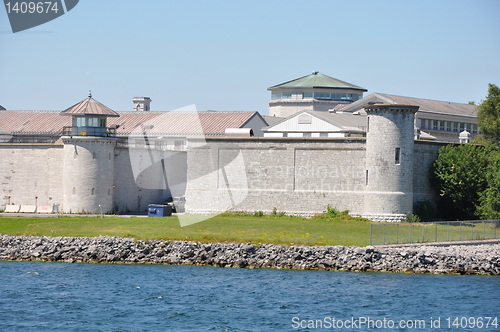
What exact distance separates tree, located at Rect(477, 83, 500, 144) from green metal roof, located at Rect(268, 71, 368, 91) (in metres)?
29.4

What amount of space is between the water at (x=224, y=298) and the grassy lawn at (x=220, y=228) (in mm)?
4181

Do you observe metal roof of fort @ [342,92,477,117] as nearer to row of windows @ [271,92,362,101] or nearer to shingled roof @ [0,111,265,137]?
row of windows @ [271,92,362,101]

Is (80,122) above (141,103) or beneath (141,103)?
beneath

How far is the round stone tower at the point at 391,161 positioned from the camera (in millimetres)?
46188

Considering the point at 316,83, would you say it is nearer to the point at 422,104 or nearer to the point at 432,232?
the point at 422,104

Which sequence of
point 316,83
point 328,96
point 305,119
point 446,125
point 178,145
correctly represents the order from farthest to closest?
point 316,83
point 328,96
point 446,125
point 178,145
point 305,119

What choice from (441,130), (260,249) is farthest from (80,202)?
(441,130)

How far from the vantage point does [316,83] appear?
91.9 metres

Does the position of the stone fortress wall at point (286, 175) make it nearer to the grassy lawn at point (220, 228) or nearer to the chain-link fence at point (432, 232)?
the grassy lawn at point (220, 228)

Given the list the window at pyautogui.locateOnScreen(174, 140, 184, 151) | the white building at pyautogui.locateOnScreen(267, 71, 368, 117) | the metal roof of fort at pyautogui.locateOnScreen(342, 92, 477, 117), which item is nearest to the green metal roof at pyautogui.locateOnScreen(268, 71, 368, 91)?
the white building at pyautogui.locateOnScreen(267, 71, 368, 117)

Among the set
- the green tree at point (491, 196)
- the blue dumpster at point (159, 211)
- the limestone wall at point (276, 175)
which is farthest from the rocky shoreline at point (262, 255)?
the limestone wall at point (276, 175)

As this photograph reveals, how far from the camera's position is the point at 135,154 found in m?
54.5

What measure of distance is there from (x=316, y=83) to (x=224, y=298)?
64.1 metres

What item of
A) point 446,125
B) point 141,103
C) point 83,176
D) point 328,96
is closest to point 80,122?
point 83,176
